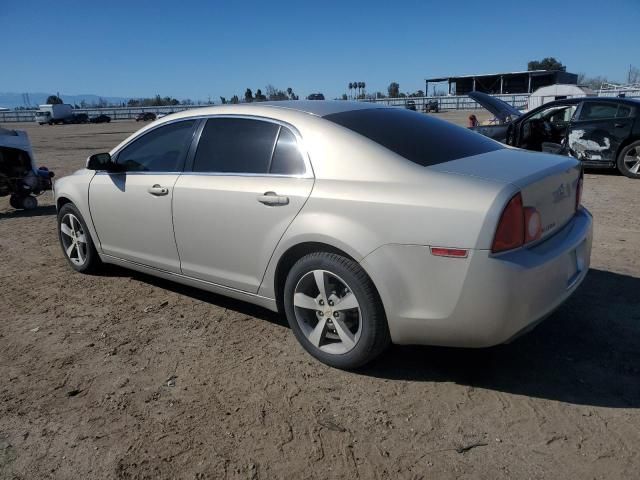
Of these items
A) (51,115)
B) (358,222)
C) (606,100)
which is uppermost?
(606,100)

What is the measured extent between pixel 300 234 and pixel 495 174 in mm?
1139

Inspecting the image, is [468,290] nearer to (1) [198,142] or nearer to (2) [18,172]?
(1) [198,142]

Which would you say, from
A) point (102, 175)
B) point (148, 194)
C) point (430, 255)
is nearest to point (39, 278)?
point (102, 175)

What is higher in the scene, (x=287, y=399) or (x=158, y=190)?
(x=158, y=190)

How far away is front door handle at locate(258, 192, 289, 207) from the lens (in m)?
3.14

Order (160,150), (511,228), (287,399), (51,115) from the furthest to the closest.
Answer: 1. (51,115)
2. (160,150)
3. (287,399)
4. (511,228)

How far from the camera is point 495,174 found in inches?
108

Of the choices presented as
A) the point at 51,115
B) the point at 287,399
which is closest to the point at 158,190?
the point at 287,399

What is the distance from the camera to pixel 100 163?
4.36 metres

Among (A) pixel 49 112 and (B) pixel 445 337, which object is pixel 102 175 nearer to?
(B) pixel 445 337

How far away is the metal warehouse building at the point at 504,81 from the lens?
235 feet

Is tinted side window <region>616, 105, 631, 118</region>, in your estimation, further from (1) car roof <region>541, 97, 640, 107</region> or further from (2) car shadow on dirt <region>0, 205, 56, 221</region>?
(2) car shadow on dirt <region>0, 205, 56, 221</region>

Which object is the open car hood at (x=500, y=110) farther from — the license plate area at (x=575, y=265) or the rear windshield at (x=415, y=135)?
the license plate area at (x=575, y=265)

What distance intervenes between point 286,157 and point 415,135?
2.80ft
